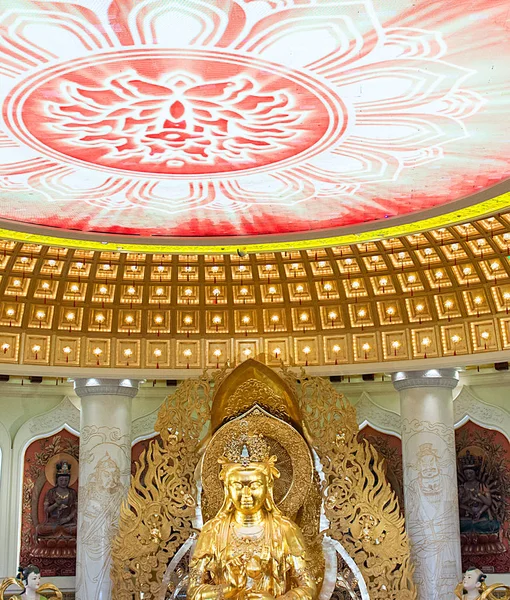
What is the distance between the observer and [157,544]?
16.9 metres

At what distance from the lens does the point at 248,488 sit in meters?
16.2

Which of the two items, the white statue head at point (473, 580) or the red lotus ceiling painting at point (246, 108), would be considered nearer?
the red lotus ceiling painting at point (246, 108)

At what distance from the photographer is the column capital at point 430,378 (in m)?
18.2

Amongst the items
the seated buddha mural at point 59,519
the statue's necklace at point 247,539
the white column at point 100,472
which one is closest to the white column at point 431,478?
the statue's necklace at point 247,539

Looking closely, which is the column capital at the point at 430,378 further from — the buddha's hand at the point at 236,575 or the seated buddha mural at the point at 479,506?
→ the buddha's hand at the point at 236,575

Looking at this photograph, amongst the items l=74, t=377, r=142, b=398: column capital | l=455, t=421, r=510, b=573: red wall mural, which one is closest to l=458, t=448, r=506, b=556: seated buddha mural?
l=455, t=421, r=510, b=573: red wall mural

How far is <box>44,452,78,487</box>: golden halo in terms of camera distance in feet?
66.5

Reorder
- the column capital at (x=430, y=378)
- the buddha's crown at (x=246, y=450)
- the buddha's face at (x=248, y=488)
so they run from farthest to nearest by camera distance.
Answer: the column capital at (x=430, y=378) → the buddha's crown at (x=246, y=450) → the buddha's face at (x=248, y=488)

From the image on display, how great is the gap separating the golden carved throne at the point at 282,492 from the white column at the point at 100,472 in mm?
994

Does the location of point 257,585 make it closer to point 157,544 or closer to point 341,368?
point 157,544

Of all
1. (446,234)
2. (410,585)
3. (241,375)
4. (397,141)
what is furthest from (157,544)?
(397,141)

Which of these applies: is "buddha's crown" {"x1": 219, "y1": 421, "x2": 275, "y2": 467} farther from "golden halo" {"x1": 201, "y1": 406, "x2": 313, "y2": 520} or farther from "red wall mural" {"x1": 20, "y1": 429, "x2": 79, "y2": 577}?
"red wall mural" {"x1": 20, "y1": 429, "x2": 79, "y2": 577}

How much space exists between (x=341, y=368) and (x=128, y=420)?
4.59 m

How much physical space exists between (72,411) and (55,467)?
4.24 feet
